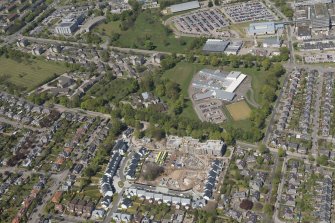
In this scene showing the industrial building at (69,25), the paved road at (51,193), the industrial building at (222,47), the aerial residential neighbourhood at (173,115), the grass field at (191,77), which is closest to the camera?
the aerial residential neighbourhood at (173,115)

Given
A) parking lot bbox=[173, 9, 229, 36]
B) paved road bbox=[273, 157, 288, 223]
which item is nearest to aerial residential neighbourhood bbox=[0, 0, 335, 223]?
paved road bbox=[273, 157, 288, 223]

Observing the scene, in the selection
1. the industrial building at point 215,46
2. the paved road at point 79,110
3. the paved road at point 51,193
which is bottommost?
the paved road at point 51,193

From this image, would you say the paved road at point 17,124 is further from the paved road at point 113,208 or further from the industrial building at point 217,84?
the industrial building at point 217,84

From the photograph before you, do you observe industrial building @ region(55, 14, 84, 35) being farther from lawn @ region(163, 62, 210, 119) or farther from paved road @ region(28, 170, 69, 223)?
paved road @ region(28, 170, 69, 223)

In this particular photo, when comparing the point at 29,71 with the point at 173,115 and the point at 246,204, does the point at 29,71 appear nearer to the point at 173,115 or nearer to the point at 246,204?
the point at 173,115

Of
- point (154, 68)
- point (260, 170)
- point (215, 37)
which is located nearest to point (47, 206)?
point (260, 170)

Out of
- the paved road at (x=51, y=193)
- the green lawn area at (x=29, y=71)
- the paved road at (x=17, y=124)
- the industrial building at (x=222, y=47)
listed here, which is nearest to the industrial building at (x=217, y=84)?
the industrial building at (x=222, y=47)
